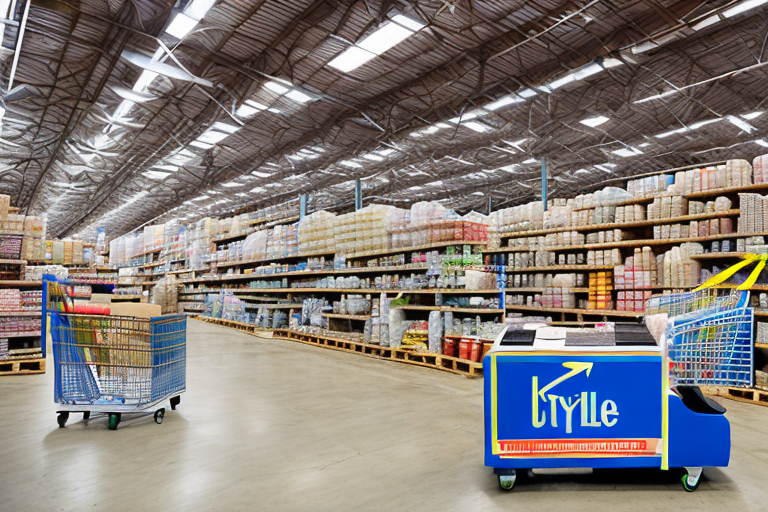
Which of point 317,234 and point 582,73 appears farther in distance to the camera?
point 317,234

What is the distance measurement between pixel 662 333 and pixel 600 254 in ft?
19.2

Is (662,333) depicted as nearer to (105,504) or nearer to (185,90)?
(105,504)

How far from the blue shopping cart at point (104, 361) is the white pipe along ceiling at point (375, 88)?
16.4 feet

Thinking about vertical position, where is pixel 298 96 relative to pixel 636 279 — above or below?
above

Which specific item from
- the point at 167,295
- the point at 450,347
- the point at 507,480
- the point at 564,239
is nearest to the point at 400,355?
the point at 450,347

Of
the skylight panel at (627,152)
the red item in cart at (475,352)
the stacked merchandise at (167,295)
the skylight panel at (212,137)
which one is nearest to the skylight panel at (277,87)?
the skylight panel at (212,137)

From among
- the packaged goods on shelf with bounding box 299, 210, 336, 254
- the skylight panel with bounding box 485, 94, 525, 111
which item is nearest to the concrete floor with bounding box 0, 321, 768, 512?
the packaged goods on shelf with bounding box 299, 210, 336, 254

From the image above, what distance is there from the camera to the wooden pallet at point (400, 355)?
23.4 ft

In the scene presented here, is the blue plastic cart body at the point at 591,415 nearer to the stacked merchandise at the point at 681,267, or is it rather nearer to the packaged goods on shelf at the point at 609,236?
the stacked merchandise at the point at 681,267

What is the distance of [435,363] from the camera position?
25.3 ft

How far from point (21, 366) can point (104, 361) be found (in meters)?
4.03

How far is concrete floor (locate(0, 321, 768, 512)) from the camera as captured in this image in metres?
2.85

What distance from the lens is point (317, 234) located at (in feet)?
39.3

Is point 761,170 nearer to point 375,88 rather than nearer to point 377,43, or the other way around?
point 377,43
